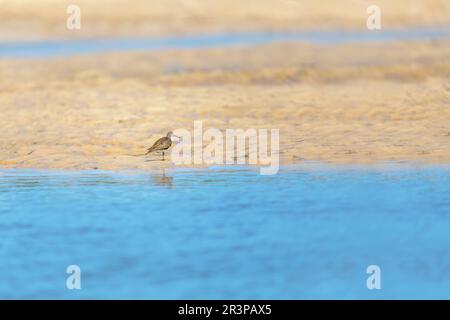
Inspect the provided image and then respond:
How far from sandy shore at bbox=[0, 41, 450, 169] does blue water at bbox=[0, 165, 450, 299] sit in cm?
215

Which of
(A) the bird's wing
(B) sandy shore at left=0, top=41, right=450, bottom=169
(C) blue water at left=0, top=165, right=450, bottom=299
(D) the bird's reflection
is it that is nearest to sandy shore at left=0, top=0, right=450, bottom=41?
(B) sandy shore at left=0, top=41, right=450, bottom=169

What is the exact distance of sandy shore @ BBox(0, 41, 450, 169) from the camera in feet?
42.3

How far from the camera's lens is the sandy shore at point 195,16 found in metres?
17.2

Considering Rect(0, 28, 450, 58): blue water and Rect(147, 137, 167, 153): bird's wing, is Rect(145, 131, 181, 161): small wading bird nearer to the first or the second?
Rect(147, 137, 167, 153): bird's wing

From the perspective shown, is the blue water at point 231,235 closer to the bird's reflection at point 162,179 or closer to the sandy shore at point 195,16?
the bird's reflection at point 162,179

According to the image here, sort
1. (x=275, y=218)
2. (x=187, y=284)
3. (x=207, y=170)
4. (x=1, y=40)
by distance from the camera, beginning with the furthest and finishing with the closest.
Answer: (x=1, y=40)
(x=207, y=170)
(x=275, y=218)
(x=187, y=284)

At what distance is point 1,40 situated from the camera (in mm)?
17344

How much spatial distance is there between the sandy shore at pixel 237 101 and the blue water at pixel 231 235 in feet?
7.04

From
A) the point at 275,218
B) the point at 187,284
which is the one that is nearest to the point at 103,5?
the point at 275,218

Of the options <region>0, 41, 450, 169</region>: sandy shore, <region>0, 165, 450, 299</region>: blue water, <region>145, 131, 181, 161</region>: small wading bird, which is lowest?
<region>0, 165, 450, 299</region>: blue water

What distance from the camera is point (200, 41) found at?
17.0 metres

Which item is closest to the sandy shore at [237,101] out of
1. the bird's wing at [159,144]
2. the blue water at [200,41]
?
the bird's wing at [159,144]

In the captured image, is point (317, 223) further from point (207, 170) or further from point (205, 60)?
point (205, 60)
